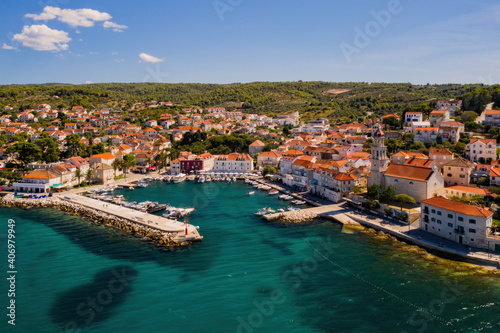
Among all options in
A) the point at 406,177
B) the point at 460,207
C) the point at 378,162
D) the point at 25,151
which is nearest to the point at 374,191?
the point at 406,177

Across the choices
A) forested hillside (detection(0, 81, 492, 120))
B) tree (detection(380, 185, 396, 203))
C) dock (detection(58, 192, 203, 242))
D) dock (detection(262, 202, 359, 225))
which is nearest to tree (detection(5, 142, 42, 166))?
dock (detection(58, 192, 203, 242))

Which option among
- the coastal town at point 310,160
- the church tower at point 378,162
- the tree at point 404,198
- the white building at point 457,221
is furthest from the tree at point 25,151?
the white building at point 457,221

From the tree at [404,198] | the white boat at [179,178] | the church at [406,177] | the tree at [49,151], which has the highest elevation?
the tree at [49,151]

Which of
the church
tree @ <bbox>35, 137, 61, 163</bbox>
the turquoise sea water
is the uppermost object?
tree @ <bbox>35, 137, 61, 163</bbox>

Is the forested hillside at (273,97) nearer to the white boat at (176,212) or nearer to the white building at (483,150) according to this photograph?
the white building at (483,150)

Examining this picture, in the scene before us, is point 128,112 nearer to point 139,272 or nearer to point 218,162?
point 218,162

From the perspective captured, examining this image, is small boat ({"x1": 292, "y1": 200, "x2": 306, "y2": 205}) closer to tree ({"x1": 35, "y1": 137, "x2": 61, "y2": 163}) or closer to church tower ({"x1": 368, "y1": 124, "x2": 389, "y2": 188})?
church tower ({"x1": 368, "y1": 124, "x2": 389, "y2": 188})
